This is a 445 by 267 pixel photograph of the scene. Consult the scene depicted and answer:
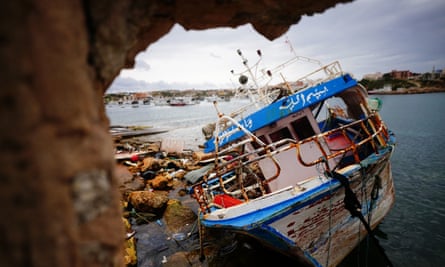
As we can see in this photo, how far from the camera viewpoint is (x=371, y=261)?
7.32 meters

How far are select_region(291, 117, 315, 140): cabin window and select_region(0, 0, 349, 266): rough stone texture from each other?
6.21 meters

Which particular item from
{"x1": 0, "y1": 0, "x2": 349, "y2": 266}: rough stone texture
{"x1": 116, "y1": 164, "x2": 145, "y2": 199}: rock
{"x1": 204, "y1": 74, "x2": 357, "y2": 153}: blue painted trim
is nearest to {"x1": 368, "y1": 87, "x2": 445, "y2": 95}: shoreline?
{"x1": 204, "y1": 74, "x2": 357, "y2": 153}: blue painted trim

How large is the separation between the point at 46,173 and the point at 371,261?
29.8 feet

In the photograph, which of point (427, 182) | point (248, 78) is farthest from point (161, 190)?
point (427, 182)

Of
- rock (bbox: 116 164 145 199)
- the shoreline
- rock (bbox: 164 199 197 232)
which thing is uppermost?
rock (bbox: 116 164 145 199)

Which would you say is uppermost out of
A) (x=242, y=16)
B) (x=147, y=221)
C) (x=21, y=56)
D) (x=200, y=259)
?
(x=242, y=16)

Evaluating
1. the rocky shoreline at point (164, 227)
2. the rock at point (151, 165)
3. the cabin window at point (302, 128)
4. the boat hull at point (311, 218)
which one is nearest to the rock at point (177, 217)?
the rocky shoreline at point (164, 227)

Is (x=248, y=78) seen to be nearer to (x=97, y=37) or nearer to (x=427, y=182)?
(x=97, y=37)

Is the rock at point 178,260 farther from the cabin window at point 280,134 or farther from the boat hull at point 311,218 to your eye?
the cabin window at point 280,134

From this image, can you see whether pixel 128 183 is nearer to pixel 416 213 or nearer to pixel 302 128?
pixel 302 128

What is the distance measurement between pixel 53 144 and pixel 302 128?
6716 millimetres

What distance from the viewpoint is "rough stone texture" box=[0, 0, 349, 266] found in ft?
3.67

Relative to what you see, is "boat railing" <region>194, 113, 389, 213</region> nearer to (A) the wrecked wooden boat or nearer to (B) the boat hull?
(A) the wrecked wooden boat

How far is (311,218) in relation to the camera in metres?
5.30
